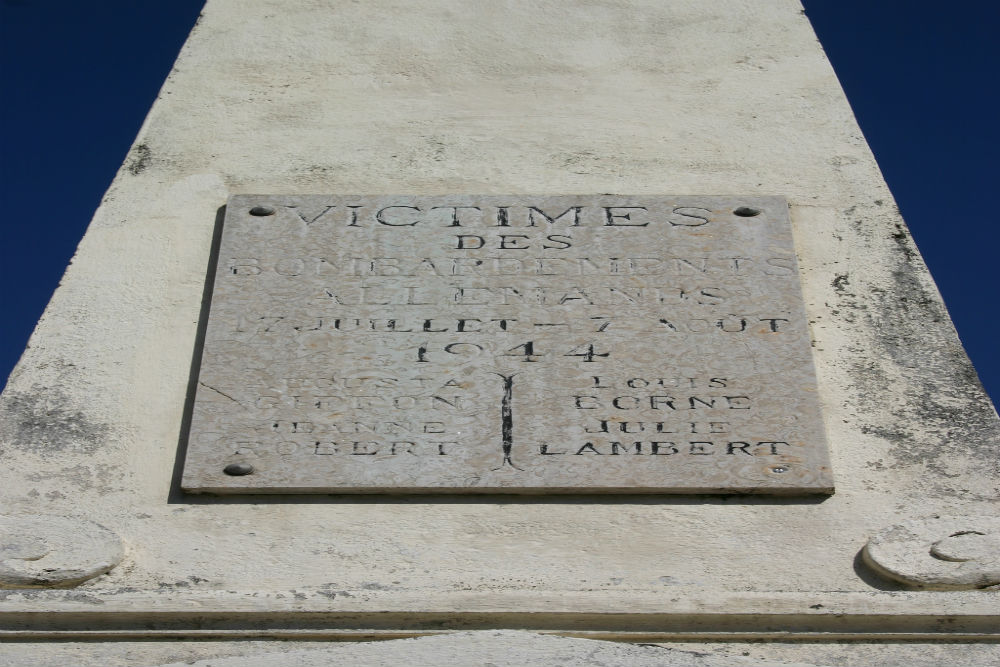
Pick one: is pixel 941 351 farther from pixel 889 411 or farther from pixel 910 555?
pixel 910 555

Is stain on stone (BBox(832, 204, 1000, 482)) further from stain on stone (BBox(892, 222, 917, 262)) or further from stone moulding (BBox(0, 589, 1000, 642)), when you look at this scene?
stone moulding (BBox(0, 589, 1000, 642))

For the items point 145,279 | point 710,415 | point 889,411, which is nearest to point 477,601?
point 710,415

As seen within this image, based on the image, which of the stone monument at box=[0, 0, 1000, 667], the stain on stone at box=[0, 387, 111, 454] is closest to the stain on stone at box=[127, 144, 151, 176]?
the stone monument at box=[0, 0, 1000, 667]

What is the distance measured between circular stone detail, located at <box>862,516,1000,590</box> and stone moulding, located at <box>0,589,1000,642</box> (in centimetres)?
10

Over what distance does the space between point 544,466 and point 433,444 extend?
331mm

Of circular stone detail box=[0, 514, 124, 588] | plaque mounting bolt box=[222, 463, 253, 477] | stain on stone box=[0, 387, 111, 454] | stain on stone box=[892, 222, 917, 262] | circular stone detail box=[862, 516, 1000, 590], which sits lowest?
circular stone detail box=[0, 514, 124, 588]

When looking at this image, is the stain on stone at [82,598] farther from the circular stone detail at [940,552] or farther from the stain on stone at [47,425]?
the circular stone detail at [940,552]

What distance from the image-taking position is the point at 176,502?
13.6 ft

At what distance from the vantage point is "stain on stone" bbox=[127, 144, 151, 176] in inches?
206

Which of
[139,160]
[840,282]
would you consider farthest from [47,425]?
[840,282]

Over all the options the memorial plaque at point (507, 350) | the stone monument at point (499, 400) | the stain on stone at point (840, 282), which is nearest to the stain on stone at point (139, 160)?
the stone monument at point (499, 400)

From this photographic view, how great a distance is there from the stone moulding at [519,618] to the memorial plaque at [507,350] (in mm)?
432

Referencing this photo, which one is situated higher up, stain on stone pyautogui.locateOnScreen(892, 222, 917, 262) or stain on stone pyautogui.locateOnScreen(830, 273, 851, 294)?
stain on stone pyautogui.locateOnScreen(892, 222, 917, 262)

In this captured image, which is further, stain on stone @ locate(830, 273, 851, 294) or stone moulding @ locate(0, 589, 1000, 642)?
stain on stone @ locate(830, 273, 851, 294)
